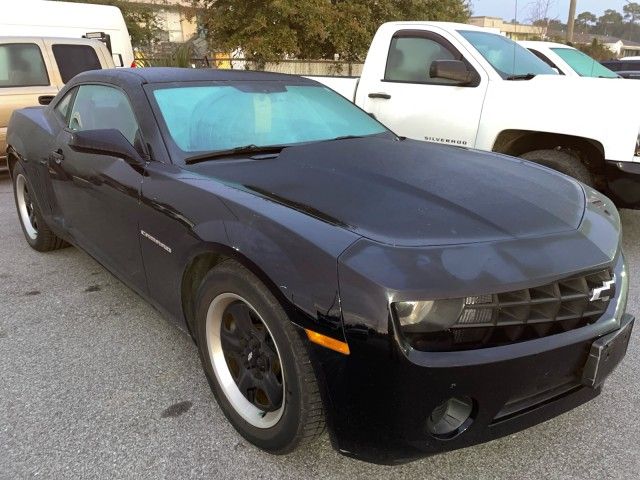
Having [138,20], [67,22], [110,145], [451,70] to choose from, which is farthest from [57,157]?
[138,20]

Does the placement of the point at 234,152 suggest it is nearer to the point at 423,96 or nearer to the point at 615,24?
the point at 423,96

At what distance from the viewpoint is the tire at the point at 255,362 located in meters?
1.86

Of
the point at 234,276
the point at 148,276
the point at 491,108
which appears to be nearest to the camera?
the point at 234,276

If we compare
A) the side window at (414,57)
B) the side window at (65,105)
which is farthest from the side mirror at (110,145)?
the side window at (414,57)

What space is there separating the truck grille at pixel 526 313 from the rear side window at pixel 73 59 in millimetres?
7434

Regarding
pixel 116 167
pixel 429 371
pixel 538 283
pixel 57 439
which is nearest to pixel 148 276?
pixel 116 167

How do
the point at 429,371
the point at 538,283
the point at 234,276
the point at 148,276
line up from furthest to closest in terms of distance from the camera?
the point at 148,276
the point at 234,276
the point at 538,283
the point at 429,371

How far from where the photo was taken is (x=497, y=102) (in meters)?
4.77

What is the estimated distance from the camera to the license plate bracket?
1.84 metres

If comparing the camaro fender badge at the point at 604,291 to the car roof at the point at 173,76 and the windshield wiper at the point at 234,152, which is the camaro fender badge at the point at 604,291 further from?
the car roof at the point at 173,76

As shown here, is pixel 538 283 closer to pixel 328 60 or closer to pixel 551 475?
pixel 551 475

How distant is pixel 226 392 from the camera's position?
231 centimetres

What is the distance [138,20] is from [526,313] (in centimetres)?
2338

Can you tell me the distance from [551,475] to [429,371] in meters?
0.85
